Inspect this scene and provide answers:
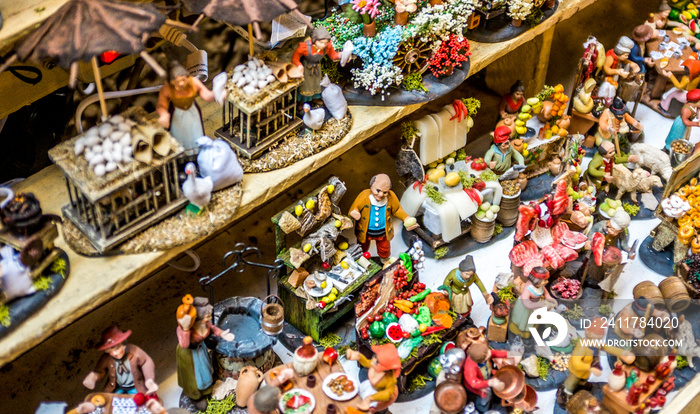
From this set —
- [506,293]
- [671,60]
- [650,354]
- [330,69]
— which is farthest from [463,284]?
[671,60]

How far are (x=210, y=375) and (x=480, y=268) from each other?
6.76 feet

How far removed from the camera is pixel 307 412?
486 cm

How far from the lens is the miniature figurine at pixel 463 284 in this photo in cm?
544

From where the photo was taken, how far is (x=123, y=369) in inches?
195

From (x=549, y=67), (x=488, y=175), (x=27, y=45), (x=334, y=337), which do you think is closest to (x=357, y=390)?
(x=334, y=337)

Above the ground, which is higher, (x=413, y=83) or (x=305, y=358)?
(x=413, y=83)

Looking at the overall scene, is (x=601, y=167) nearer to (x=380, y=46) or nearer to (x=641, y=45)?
(x=641, y=45)

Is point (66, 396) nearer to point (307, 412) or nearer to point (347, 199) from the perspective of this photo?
point (307, 412)

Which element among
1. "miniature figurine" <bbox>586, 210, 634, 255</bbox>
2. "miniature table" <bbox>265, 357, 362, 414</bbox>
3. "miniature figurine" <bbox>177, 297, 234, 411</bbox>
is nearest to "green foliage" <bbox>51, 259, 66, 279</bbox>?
"miniature figurine" <bbox>177, 297, 234, 411</bbox>

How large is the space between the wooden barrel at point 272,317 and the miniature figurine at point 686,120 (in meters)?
3.44

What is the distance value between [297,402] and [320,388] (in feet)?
0.53

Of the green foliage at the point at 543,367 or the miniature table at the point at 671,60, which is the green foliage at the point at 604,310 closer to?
the green foliage at the point at 543,367

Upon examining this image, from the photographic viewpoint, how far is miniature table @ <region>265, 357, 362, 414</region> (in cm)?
491

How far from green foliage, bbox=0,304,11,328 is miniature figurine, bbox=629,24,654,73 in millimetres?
4987
